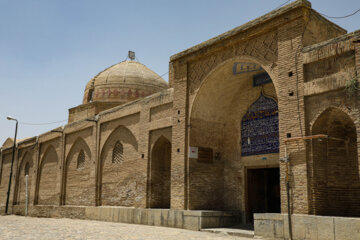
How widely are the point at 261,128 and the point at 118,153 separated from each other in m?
6.43

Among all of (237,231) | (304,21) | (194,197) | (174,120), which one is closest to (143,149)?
(174,120)

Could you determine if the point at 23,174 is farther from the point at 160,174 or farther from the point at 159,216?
the point at 159,216

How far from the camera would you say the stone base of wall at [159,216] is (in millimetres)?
10883

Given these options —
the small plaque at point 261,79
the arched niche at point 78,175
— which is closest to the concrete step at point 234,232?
the small plaque at point 261,79

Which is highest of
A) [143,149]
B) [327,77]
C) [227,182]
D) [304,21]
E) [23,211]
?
[304,21]

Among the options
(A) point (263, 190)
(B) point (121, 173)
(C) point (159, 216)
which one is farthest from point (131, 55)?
(A) point (263, 190)

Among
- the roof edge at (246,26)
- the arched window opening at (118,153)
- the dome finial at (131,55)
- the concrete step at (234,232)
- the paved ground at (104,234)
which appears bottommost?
the paved ground at (104,234)

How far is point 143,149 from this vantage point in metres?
13.7

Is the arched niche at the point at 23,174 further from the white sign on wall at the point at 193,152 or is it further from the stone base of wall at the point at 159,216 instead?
the white sign on wall at the point at 193,152

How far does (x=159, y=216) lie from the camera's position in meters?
12.1

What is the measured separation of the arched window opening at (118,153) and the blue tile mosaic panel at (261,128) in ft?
17.7

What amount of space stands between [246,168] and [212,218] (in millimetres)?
1938

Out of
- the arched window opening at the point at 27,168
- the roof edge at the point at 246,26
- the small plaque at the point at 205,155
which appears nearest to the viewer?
the roof edge at the point at 246,26

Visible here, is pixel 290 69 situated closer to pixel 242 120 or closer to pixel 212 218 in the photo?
pixel 242 120
